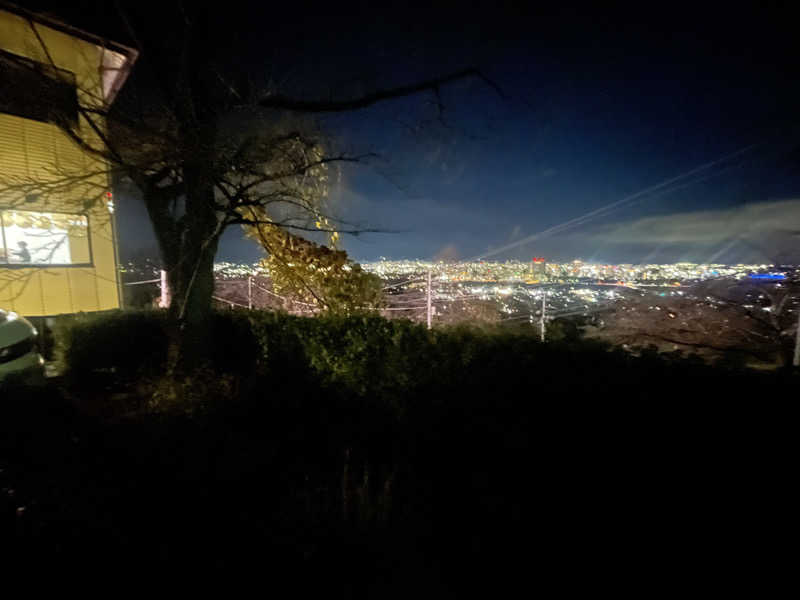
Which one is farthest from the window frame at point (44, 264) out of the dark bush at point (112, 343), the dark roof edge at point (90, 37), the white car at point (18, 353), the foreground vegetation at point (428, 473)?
the foreground vegetation at point (428, 473)

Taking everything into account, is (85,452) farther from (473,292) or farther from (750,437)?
(473,292)

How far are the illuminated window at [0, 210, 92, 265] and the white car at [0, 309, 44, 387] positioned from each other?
14.1 feet

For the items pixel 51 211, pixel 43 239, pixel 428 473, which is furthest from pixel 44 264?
pixel 428 473

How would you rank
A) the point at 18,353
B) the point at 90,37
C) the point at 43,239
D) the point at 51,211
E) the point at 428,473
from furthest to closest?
the point at 43,239 < the point at 51,211 < the point at 90,37 < the point at 18,353 < the point at 428,473

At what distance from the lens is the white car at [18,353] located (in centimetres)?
386

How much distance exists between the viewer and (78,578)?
1974 mm

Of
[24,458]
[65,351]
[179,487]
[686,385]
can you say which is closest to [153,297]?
[65,351]

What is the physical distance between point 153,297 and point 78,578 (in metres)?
9.65

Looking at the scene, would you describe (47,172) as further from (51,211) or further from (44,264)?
(44,264)

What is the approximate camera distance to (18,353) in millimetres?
3980

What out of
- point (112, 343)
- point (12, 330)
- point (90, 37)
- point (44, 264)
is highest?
point (90, 37)

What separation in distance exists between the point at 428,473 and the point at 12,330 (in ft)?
16.8

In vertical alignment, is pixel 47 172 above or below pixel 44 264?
above

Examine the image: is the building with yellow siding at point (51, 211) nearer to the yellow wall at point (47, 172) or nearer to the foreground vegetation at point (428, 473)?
the yellow wall at point (47, 172)
